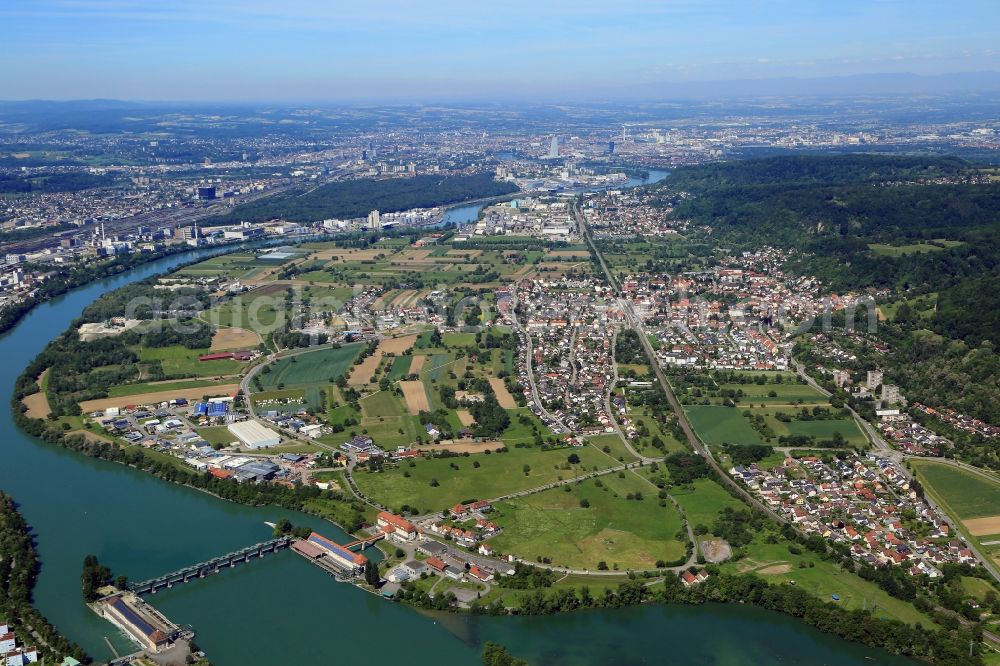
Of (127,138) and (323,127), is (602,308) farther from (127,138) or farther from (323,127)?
(323,127)

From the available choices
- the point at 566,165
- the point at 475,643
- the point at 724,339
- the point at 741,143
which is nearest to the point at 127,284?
the point at 724,339

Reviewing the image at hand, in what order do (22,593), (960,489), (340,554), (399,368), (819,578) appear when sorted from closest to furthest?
(22,593)
(819,578)
(340,554)
(960,489)
(399,368)

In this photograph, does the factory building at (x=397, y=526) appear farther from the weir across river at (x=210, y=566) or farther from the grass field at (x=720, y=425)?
the grass field at (x=720, y=425)

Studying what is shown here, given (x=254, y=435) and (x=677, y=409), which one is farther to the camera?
(x=677, y=409)

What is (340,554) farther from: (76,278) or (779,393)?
(76,278)

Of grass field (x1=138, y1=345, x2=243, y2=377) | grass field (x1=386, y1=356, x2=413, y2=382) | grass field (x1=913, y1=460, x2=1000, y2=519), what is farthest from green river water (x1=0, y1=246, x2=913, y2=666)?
grass field (x1=138, y1=345, x2=243, y2=377)

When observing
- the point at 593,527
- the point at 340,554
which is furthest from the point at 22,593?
the point at 593,527

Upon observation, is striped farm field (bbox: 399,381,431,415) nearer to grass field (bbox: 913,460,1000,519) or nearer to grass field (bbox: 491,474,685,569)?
grass field (bbox: 491,474,685,569)
